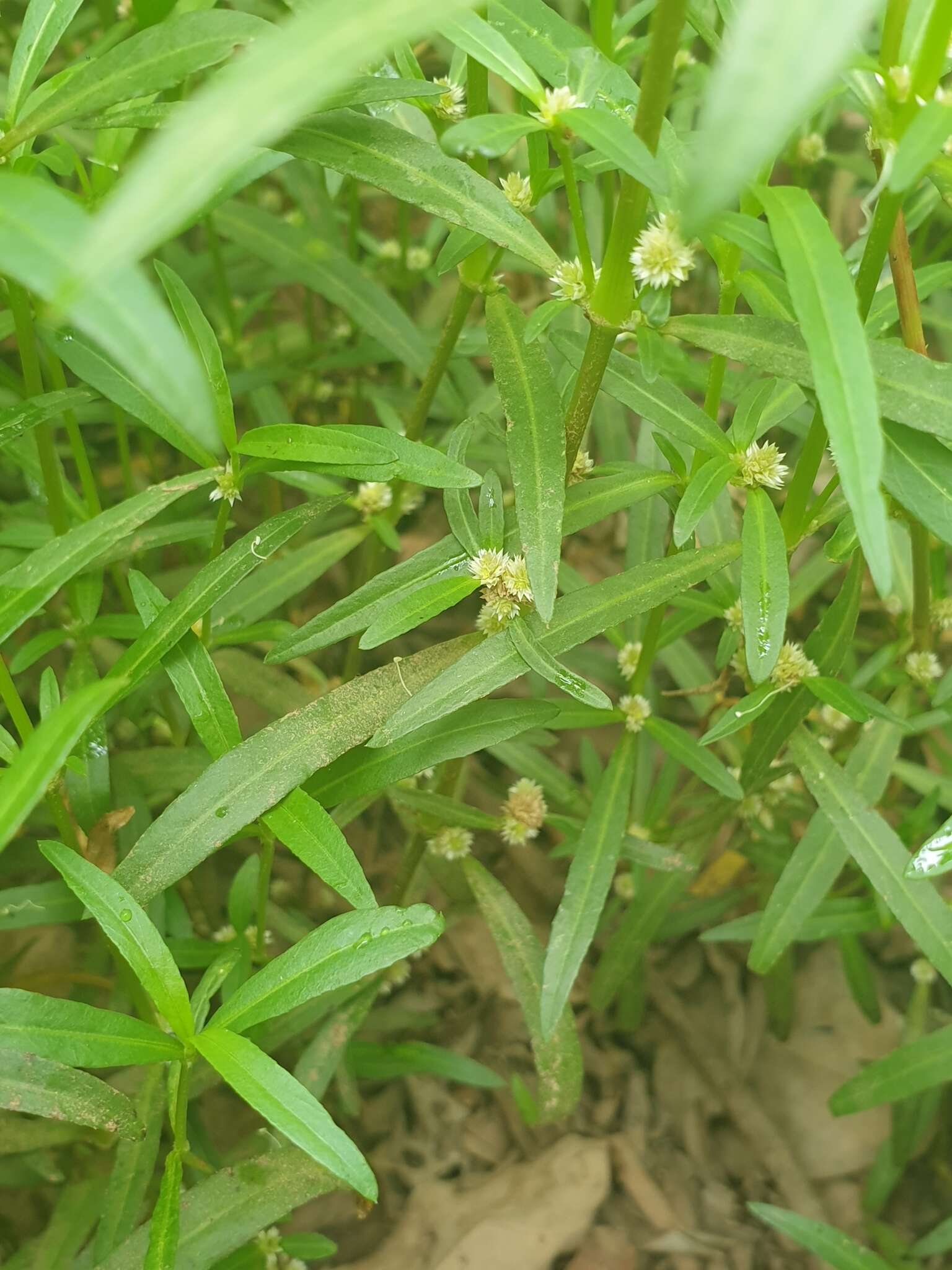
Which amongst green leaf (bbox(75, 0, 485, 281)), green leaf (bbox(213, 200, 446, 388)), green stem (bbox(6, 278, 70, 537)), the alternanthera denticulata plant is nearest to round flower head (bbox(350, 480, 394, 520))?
the alternanthera denticulata plant

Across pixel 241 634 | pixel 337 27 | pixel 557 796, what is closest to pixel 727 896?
pixel 557 796

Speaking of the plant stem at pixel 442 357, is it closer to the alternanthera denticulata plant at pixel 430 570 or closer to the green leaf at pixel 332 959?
the alternanthera denticulata plant at pixel 430 570

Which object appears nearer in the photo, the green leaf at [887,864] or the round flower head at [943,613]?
the green leaf at [887,864]

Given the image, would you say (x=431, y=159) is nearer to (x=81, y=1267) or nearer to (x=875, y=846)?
(x=875, y=846)

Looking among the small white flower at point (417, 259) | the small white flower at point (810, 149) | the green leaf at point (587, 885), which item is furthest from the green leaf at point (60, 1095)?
the small white flower at point (810, 149)

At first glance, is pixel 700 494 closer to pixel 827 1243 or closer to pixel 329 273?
pixel 329 273
